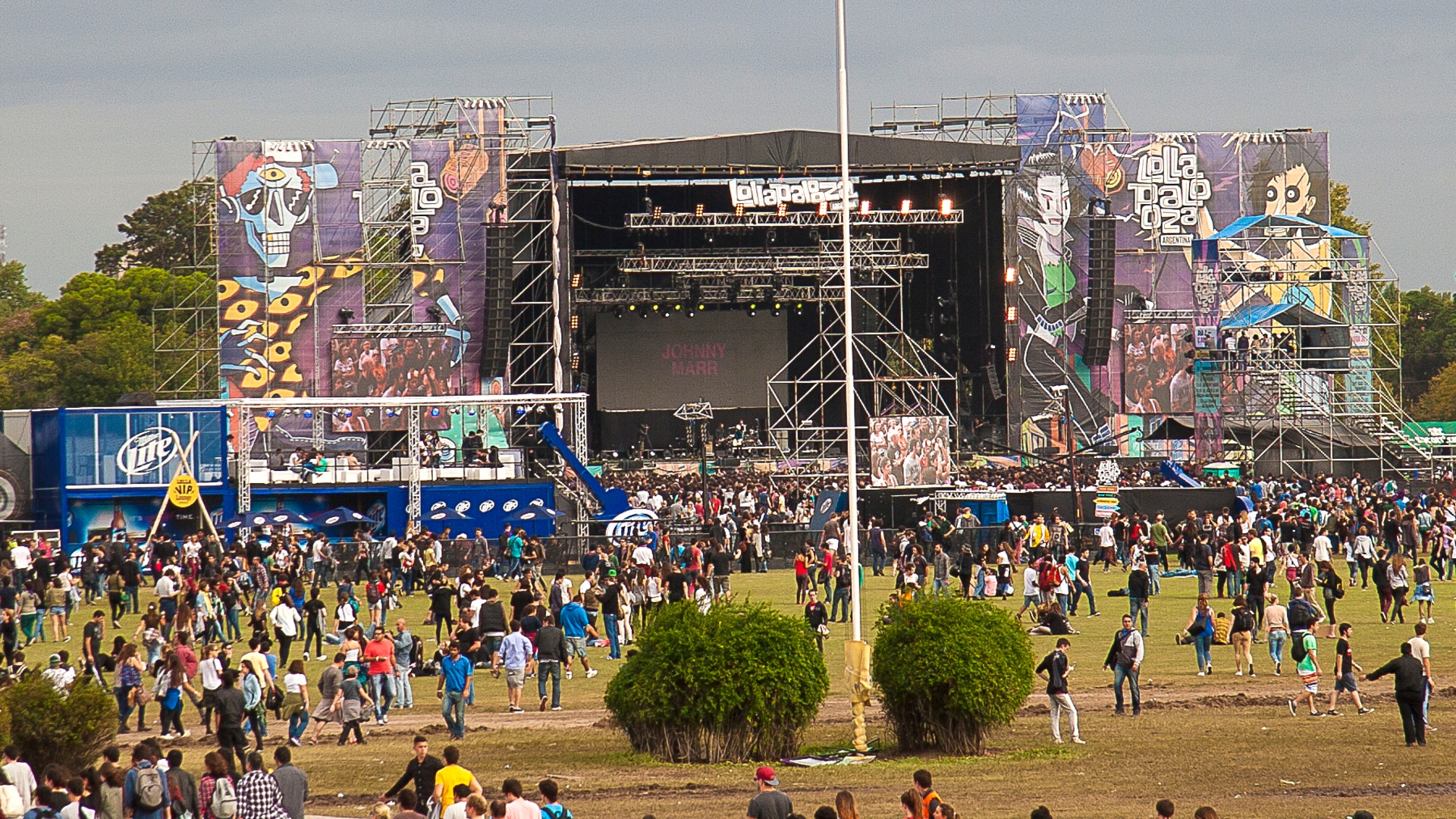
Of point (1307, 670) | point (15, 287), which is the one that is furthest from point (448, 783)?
point (15, 287)

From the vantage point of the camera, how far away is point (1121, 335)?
5250 centimetres

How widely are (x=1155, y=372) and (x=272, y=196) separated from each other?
2663cm

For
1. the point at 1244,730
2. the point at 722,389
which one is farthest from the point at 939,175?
the point at 1244,730

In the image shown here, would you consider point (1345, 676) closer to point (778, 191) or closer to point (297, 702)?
point (297, 702)

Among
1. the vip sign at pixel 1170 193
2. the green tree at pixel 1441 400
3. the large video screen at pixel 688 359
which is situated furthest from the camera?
the green tree at pixel 1441 400

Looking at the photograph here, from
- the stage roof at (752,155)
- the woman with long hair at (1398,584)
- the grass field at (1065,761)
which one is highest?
the stage roof at (752,155)

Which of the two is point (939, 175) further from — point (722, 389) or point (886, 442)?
point (886, 442)

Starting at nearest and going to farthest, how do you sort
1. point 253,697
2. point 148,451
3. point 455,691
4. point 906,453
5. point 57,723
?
point 57,723
point 253,697
point 455,691
point 148,451
point 906,453

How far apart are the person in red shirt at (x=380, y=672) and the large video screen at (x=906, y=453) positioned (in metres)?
22.4

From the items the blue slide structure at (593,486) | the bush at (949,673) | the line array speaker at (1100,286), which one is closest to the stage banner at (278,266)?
the blue slide structure at (593,486)

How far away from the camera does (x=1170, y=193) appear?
53469mm

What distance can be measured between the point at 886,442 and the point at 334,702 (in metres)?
23.7

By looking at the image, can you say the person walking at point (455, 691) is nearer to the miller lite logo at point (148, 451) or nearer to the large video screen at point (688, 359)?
the miller lite logo at point (148, 451)

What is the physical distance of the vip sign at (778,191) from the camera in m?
48.6
